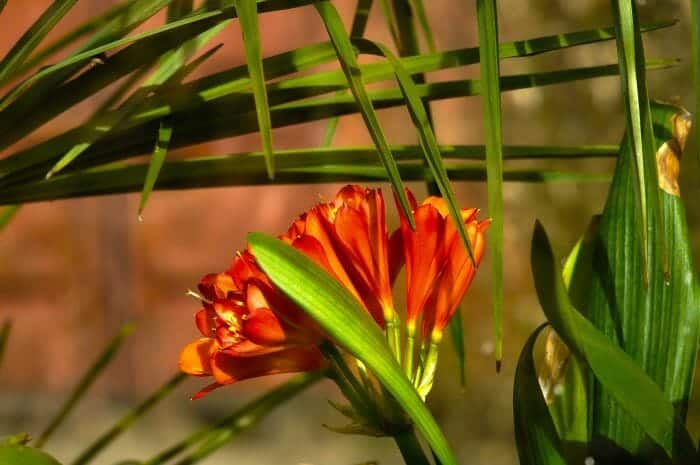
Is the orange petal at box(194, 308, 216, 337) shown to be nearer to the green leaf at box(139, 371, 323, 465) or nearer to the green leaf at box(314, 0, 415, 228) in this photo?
the green leaf at box(314, 0, 415, 228)

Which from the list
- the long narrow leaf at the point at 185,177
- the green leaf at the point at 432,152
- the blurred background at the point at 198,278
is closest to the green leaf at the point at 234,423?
the long narrow leaf at the point at 185,177

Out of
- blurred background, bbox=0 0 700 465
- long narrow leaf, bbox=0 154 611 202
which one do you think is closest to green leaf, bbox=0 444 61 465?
long narrow leaf, bbox=0 154 611 202

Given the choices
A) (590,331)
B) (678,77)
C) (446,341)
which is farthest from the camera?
(446,341)

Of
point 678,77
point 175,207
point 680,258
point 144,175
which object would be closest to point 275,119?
point 144,175

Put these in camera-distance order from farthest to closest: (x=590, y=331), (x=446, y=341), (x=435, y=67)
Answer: (x=446, y=341) < (x=435, y=67) < (x=590, y=331)

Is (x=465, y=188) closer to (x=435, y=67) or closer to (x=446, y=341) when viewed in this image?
(x=446, y=341)

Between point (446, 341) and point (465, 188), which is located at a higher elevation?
point (465, 188)

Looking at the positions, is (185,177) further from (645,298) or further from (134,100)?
(645,298)
